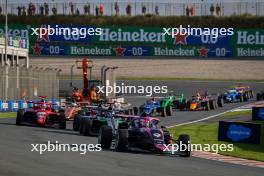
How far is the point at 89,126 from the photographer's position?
83.7 ft

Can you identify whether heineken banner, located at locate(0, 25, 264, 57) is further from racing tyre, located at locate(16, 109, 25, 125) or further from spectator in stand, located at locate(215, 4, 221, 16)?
racing tyre, located at locate(16, 109, 25, 125)

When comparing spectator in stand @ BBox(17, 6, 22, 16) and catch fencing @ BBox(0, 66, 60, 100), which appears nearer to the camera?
catch fencing @ BBox(0, 66, 60, 100)

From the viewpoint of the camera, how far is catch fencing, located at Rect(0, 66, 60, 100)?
42594 mm

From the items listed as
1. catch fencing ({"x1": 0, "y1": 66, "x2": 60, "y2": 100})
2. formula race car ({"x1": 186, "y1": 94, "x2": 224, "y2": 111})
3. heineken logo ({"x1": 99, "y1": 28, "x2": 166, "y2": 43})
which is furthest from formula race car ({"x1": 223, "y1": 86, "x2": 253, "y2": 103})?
heineken logo ({"x1": 99, "y1": 28, "x2": 166, "y2": 43})

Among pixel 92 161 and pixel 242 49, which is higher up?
pixel 242 49

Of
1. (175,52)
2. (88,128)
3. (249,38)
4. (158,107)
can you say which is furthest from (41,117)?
(249,38)

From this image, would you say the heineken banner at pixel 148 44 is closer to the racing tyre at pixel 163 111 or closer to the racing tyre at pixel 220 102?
the racing tyre at pixel 220 102

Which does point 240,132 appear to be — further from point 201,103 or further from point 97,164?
point 201,103

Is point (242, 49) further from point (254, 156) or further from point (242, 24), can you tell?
point (254, 156)

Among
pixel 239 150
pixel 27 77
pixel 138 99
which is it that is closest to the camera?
pixel 239 150

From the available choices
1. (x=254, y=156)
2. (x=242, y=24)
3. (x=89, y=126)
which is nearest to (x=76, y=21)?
(x=242, y=24)

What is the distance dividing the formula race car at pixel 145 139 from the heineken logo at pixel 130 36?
47345 mm

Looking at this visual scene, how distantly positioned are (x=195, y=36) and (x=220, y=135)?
4179 centimetres

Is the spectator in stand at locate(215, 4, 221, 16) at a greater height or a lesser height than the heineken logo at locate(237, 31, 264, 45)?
greater
